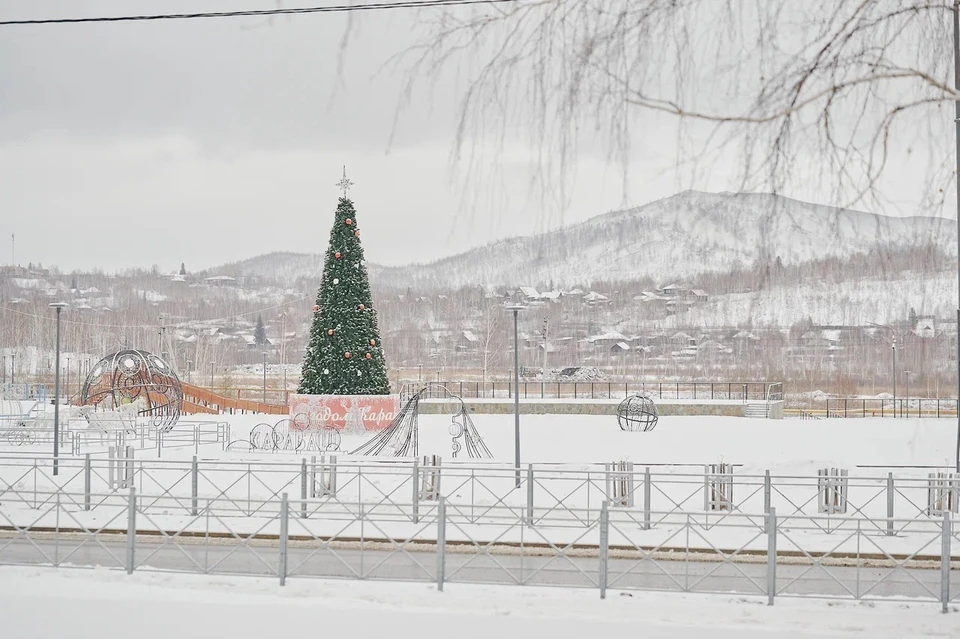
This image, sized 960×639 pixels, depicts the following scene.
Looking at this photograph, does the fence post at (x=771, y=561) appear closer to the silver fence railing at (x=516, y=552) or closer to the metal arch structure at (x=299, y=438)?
the silver fence railing at (x=516, y=552)

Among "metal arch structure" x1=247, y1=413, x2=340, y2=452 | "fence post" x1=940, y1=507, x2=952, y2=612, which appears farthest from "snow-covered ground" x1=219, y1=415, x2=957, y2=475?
"fence post" x1=940, y1=507, x2=952, y2=612

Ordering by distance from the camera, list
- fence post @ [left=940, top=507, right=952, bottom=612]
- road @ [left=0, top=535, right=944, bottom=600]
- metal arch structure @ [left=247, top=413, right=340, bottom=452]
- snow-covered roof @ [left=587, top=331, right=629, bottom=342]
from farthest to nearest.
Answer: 1. snow-covered roof @ [left=587, top=331, right=629, bottom=342]
2. metal arch structure @ [left=247, top=413, right=340, bottom=452]
3. road @ [left=0, top=535, right=944, bottom=600]
4. fence post @ [left=940, top=507, right=952, bottom=612]

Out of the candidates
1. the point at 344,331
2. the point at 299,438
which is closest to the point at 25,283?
the point at 344,331

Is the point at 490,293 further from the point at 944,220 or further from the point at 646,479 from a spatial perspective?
the point at 944,220

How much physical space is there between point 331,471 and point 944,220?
13728 millimetres

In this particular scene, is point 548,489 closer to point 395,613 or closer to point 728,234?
point 395,613

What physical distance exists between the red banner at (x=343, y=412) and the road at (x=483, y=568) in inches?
596

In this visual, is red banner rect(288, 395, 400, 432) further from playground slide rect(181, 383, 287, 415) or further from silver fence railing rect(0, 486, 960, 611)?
playground slide rect(181, 383, 287, 415)

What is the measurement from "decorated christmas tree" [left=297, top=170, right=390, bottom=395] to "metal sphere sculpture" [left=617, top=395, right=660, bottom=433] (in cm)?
838

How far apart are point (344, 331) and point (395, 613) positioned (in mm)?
20840

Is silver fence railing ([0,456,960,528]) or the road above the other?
silver fence railing ([0,456,960,528])

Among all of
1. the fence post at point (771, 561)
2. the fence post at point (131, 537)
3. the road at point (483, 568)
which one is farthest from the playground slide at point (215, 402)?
the fence post at point (771, 561)

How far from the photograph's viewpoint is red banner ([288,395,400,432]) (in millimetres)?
29703

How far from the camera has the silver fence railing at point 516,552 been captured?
1105cm
